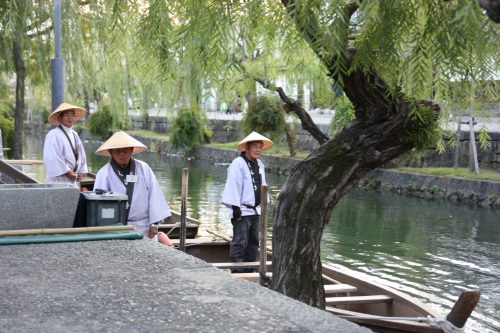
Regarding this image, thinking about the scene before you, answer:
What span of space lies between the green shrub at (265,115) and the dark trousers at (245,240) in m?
17.0

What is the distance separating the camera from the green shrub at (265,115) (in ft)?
86.3

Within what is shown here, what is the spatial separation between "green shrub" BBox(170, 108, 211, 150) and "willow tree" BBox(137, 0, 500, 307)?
2624 cm

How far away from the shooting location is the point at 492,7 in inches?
153

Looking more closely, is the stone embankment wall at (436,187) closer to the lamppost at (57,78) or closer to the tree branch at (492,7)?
the lamppost at (57,78)

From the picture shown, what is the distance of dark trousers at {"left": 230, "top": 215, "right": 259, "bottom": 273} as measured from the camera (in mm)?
9203

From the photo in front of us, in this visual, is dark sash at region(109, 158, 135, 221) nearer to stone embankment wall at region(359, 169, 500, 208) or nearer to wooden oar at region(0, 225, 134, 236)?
wooden oar at region(0, 225, 134, 236)

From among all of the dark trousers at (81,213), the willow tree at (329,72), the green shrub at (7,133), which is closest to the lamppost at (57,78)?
the willow tree at (329,72)

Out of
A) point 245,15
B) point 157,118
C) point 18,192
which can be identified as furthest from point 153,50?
point 157,118

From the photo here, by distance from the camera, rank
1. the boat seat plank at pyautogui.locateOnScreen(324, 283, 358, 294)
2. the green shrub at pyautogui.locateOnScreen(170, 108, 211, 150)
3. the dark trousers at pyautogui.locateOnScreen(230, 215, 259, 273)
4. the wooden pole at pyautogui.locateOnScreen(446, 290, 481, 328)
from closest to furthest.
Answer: the wooden pole at pyautogui.locateOnScreen(446, 290, 481, 328)
the boat seat plank at pyautogui.locateOnScreen(324, 283, 358, 294)
the dark trousers at pyautogui.locateOnScreen(230, 215, 259, 273)
the green shrub at pyautogui.locateOnScreen(170, 108, 211, 150)

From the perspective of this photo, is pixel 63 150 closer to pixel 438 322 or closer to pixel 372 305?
pixel 372 305

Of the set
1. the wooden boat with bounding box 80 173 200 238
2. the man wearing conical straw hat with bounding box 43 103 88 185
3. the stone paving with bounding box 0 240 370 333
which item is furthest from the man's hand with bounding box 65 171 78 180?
the stone paving with bounding box 0 240 370 333

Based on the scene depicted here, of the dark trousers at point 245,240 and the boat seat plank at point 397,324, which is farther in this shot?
the dark trousers at point 245,240

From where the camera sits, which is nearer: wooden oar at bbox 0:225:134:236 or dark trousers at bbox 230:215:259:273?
wooden oar at bbox 0:225:134:236

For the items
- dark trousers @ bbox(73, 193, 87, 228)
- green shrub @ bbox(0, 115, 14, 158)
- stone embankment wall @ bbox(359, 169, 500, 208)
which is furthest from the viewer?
green shrub @ bbox(0, 115, 14, 158)
